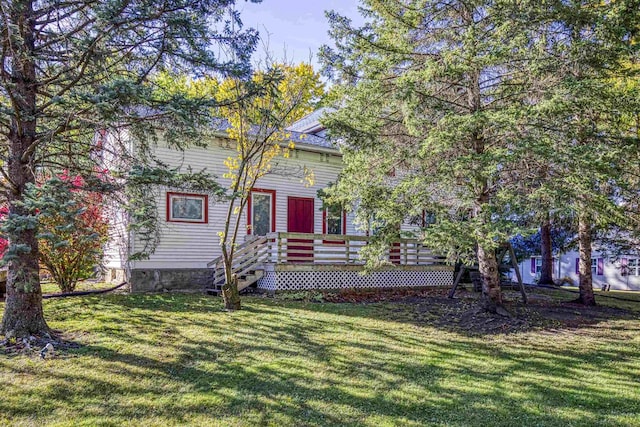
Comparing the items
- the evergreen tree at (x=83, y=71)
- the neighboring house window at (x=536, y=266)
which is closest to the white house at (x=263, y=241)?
the evergreen tree at (x=83, y=71)

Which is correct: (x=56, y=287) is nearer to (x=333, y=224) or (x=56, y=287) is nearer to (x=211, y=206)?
(x=211, y=206)

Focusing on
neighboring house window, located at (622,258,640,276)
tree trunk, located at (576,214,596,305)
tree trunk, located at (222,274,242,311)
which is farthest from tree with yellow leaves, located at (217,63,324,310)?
neighboring house window, located at (622,258,640,276)

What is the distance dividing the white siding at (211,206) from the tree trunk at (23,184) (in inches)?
177

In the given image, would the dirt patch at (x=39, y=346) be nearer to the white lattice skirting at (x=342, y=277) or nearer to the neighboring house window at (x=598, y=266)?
the white lattice skirting at (x=342, y=277)

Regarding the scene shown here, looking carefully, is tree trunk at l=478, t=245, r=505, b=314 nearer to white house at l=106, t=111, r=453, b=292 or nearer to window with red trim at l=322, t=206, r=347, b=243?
white house at l=106, t=111, r=453, b=292

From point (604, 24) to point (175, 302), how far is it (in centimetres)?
917

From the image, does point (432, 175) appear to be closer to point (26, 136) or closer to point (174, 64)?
point (174, 64)

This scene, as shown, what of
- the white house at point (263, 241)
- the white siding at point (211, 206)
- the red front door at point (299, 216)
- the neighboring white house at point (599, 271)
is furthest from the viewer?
the neighboring white house at point (599, 271)

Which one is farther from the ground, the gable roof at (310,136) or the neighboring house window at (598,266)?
the gable roof at (310,136)

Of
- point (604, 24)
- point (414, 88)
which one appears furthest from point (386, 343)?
point (604, 24)

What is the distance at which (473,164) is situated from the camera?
22.5ft

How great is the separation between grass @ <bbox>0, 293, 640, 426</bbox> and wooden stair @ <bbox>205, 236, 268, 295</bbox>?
3250mm

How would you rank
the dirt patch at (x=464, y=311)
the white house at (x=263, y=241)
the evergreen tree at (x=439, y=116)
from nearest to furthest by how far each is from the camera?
the evergreen tree at (x=439, y=116) → the dirt patch at (x=464, y=311) → the white house at (x=263, y=241)

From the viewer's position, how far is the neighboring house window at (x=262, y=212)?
41.9ft
